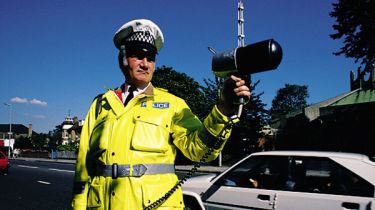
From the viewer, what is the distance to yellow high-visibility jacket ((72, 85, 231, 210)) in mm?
1845

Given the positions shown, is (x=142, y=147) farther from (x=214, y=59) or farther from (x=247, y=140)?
(x=247, y=140)

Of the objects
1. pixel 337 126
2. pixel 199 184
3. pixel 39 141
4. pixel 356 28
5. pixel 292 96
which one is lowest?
pixel 39 141

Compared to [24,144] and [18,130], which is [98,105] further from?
[18,130]

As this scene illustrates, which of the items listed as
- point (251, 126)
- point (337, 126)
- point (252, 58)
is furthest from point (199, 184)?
point (337, 126)

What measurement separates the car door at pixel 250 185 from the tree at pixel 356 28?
390 inches

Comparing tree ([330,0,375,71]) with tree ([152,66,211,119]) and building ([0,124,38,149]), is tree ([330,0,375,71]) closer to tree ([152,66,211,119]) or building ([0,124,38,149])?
tree ([152,66,211,119])

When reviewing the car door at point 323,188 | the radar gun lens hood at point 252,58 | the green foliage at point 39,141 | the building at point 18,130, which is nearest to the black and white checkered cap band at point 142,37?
the radar gun lens hood at point 252,58

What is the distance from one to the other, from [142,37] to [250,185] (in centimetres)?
356

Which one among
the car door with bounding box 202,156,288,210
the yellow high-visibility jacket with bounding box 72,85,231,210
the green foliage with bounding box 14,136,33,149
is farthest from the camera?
the green foliage with bounding box 14,136,33,149

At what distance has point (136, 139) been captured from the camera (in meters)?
1.92

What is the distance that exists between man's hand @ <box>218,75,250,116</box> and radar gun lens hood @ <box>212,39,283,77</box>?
5 centimetres

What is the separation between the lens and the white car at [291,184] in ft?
13.7

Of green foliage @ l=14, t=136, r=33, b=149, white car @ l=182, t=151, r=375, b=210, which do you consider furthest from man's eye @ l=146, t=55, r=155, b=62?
green foliage @ l=14, t=136, r=33, b=149

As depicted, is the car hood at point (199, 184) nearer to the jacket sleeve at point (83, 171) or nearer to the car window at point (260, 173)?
the car window at point (260, 173)
